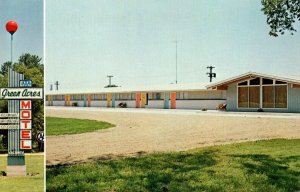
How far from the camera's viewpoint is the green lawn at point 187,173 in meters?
4.25

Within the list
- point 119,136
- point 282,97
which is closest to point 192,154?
point 119,136

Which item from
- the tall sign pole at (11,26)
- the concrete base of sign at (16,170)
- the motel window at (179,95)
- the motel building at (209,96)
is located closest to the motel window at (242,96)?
the motel building at (209,96)

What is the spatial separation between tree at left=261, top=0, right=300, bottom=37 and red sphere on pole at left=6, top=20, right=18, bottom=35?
12.7 feet

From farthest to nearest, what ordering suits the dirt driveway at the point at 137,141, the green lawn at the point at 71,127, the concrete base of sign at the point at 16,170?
the green lawn at the point at 71,127, the dirt driveway at the point at 137,141, the concrete base of sign at the point at 16,170

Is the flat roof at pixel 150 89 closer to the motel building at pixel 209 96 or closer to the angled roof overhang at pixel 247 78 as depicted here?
the motel building at pixel 209 96

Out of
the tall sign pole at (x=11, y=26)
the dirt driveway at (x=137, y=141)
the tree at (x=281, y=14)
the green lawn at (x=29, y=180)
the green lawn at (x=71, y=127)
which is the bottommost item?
the green lawn at (x=29, y=180)

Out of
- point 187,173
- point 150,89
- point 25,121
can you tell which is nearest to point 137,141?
point 187,173

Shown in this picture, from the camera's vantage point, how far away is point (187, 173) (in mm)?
4746

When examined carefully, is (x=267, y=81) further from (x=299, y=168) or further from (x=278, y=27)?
(x=299, y=168)

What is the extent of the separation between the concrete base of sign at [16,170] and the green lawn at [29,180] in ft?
0.21

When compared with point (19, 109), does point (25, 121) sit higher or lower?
lower

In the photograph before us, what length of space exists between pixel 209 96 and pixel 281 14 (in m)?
15.8

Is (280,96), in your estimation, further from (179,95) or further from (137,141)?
(137,141)

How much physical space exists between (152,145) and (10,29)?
3349 mm
